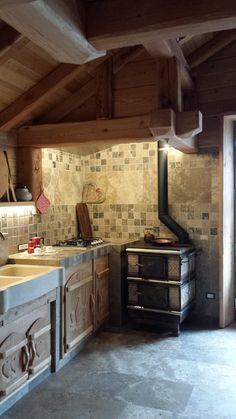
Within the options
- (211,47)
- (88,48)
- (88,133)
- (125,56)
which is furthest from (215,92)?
(88,48)

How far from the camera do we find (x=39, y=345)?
2820mm

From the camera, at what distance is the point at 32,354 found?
2713 mm

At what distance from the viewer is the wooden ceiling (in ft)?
5.64

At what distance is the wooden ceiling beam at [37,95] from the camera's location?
125 inches

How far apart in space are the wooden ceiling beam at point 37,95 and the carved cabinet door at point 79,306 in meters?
1.50

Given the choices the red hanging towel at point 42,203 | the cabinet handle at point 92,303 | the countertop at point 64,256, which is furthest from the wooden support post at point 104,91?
the cabinet handle at point 92,303

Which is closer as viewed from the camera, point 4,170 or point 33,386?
point 33,386

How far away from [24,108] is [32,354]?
81.8 inches

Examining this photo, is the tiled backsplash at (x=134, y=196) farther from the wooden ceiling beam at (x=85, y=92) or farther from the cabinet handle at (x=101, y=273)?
the cabinet handle at (x=101, y=273)

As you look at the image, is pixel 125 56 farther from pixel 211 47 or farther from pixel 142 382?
pixel 142 382

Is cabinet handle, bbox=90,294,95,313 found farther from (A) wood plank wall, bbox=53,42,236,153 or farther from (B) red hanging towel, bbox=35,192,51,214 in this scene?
(A) wood plank wall, bbox=53,42,236,153

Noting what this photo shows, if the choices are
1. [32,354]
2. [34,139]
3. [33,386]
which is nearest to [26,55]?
[34,139]

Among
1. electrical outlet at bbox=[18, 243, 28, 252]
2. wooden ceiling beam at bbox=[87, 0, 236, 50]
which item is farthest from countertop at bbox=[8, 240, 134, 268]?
wooden ceiling beam at bbox=[87, 0, 236, 50]

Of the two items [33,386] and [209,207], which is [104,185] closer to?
[209,207]
